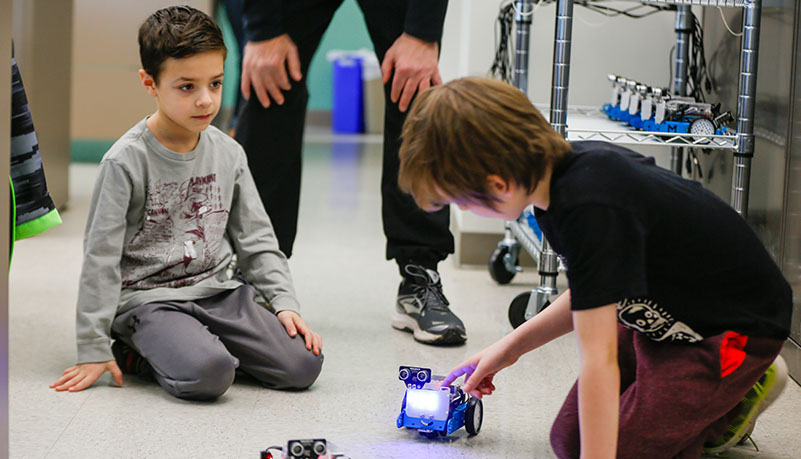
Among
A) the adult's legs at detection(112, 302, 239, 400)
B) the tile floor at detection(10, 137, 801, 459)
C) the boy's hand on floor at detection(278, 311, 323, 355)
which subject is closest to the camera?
the tile floor at detection(10, 137, 801, 459)

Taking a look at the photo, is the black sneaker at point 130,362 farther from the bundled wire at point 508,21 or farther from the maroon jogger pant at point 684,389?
the bundled wire at point 508,21

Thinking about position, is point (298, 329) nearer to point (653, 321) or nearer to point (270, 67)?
point (270, 67)

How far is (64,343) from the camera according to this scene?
1.65 metres

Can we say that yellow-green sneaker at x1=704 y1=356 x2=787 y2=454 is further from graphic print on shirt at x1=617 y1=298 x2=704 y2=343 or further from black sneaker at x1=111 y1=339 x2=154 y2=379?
black sneaker at x1=111 y1=339 x2=154 y2=379

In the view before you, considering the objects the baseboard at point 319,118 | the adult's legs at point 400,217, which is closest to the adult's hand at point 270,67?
the adult's legs at point 400,217

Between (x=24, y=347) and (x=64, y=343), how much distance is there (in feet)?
0.22

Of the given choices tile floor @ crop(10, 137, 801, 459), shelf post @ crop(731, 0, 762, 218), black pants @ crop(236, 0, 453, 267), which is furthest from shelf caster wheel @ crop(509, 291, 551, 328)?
shelf post @ crop(731, 0, 762, 218)

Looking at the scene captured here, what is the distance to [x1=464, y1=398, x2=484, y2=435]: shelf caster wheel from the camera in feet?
Result: 4.09

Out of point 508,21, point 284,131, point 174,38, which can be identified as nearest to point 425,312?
point 284,131

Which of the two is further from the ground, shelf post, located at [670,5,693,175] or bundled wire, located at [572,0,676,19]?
bundled wire, located at [572,0,676,19]

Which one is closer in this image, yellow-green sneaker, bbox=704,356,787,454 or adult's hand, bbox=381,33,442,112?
yellow-green sneaker, bbox=704,356,787,454

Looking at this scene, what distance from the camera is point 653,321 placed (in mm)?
1090

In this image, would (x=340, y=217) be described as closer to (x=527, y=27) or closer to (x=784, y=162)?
(x=527, y=27)

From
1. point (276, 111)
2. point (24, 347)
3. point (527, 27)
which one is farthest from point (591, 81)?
point (24, 347)
